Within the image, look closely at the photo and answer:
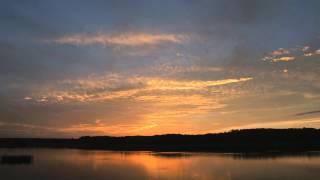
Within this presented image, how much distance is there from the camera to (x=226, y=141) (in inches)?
4658

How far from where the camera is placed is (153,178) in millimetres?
30188

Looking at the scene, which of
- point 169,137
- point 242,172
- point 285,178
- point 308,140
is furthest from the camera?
point 169,137

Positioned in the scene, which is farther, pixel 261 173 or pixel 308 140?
pixel 308 140

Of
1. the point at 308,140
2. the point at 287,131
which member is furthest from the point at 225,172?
the point at 287,131

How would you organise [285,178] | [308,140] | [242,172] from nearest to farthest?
[285,178] → [242,172] → [308,140]

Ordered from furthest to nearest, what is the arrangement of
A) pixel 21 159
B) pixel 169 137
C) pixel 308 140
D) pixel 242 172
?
1. pixel 169 137
2. pixel 308 140
3. pixel 21 159
4. pixel 242 172

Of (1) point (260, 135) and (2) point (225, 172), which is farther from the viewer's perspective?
(1) point (260, 135)

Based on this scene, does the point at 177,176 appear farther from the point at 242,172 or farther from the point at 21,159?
the point at 21,159

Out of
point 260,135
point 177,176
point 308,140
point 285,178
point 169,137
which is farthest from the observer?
point 169,137

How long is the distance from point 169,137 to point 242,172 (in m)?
110

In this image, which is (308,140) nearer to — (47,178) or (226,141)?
(226,141)

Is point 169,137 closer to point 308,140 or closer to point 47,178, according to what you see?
point 308,140

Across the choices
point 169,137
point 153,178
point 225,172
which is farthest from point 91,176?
point 169,137

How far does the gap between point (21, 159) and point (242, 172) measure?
28.4 metres
